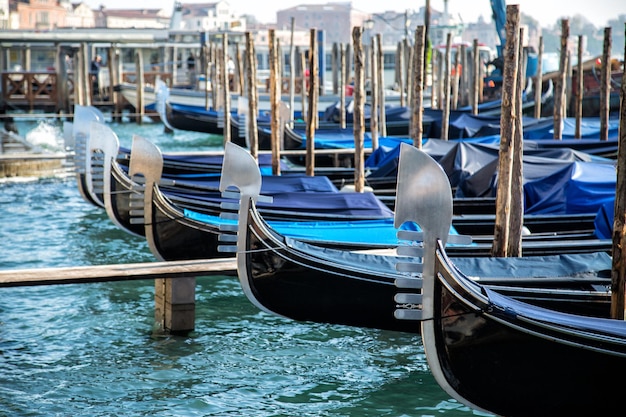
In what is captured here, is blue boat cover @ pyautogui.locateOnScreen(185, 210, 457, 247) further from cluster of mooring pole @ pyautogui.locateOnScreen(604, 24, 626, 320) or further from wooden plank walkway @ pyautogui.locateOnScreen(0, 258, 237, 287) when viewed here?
cluster of mooring pole @ pyautogui.locateOnScreen(604, 24, 626, 320)

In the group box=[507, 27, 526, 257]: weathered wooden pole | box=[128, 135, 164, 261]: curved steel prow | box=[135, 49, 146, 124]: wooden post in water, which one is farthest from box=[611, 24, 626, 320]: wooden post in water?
box=[135, 49, 146, 124]: wooden post in water

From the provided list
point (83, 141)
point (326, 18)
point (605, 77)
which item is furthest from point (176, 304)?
point (326, 18)

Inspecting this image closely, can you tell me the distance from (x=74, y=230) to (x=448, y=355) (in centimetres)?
586

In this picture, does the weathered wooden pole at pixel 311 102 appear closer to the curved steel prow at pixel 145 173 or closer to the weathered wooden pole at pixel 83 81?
the curved steel prow at pixel 145 173

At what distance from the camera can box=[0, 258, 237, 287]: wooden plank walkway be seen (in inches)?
179

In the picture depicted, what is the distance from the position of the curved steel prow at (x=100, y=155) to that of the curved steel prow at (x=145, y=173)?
47 centimetres

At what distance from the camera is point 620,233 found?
3.49 m

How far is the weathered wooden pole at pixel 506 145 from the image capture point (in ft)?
14.8

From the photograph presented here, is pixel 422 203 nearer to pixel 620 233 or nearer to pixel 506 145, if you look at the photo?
pixel 620 233

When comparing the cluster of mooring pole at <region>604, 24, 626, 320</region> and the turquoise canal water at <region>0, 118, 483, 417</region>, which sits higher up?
the cluster of mooring pole at <region>604, 24, 626, 320</region>

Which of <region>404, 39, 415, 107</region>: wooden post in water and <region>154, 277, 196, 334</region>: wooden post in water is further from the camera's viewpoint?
<region>404, 39, 415, 107</region>: wooden post in water

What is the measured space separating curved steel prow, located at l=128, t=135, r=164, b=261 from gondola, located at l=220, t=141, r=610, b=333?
1223mm

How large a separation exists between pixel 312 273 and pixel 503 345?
138 centimetres

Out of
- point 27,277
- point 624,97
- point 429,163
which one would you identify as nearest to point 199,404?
point 27,277
